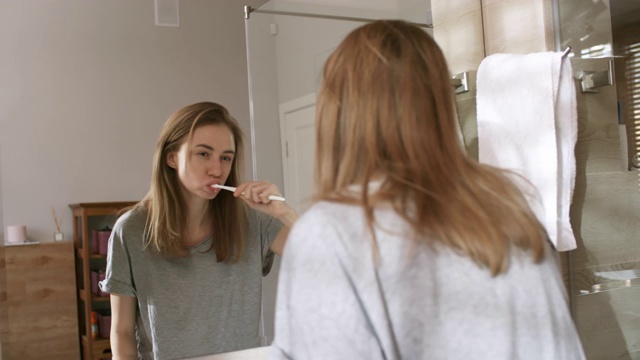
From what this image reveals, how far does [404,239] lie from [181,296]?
2.15 ft

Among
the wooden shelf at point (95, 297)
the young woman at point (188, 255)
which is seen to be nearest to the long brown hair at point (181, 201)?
the young woman at point (188, 255)

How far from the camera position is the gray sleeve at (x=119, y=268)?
3.58 ft

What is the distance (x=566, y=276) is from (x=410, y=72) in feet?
2.74

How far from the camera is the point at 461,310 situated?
57cm

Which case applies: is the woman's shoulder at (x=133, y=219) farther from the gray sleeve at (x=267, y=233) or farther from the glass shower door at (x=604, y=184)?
the glass shower door at (x=604, y=184)

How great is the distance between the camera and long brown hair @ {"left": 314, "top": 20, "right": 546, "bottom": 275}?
0.55 m

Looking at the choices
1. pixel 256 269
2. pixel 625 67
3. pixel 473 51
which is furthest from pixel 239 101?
pixel 625 67

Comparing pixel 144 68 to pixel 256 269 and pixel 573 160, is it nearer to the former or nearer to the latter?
pixel 256 269

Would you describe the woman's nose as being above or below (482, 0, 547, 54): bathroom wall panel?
below

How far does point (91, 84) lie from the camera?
129 centimetres

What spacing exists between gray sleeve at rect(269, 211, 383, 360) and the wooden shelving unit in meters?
0.63

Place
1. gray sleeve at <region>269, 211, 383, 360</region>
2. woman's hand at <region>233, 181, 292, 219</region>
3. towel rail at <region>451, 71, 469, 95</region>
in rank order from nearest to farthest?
gray sleeve at <region>269, 211, 383, 360</region> < woman's hand at <region>233, 181, 292, 219</region> < towel rail at <region>451, 71, 469, 95</region>

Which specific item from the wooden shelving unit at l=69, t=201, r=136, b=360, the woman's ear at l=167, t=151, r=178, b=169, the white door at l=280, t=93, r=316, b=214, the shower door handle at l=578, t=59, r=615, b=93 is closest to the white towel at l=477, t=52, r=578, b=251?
the shower door handle at l=578, t=59, r=615, b=93

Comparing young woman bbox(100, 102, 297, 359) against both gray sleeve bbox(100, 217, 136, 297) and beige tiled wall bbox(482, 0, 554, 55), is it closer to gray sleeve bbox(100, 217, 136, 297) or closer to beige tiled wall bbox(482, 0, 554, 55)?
gray sleeve bbox(100, 217, 136, 297)
